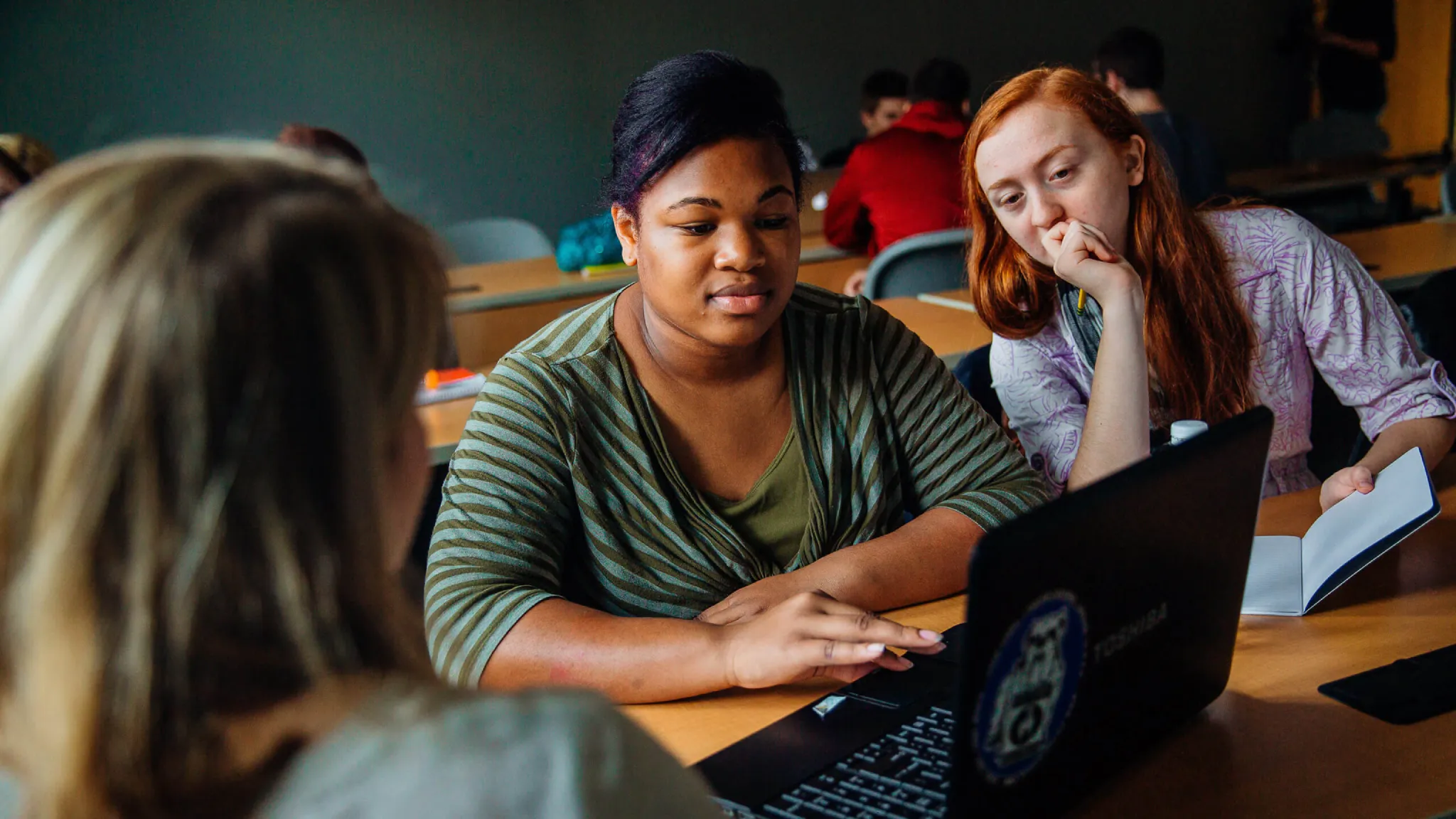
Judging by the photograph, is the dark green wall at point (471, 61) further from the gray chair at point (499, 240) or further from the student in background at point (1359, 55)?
the student in background at point (1359, 55)

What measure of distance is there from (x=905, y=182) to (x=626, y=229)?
2.76 metres

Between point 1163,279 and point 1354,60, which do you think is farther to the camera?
point 1354,60

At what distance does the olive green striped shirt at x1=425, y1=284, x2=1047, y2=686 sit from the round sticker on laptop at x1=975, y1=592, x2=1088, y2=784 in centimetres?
56

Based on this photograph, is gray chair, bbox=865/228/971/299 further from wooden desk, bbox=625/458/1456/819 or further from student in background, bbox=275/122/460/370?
wooden desk, bbox=625/458/1456/819

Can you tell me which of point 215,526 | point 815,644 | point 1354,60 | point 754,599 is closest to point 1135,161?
point 754,599

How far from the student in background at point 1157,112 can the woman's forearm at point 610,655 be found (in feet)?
11.4

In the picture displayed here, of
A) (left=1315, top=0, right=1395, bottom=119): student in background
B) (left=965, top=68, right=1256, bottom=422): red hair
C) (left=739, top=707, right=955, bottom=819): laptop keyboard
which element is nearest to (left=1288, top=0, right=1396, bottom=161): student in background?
(left=1315, top=0, right=1395, bottom=119): student in background

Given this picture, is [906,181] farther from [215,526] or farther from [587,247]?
[215,526]

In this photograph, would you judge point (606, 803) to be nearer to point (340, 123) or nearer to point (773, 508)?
point (773, 508)

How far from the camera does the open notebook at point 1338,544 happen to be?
1.22 m

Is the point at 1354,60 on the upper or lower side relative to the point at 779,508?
upper

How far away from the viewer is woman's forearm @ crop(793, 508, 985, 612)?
128 cm

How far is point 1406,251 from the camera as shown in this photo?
324 centimetres

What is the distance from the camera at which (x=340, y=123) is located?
598 centimetres
